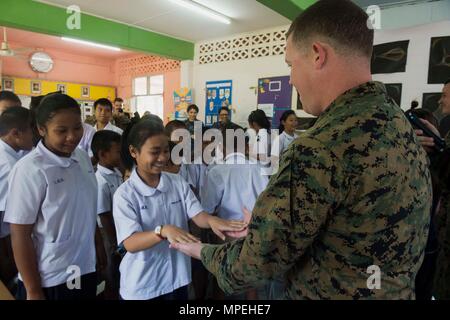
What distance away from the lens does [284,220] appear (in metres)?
0.74

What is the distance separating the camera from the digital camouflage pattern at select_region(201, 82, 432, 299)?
716 millimetres

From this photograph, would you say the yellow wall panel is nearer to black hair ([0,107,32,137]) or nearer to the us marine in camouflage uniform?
black hair ([0,107,32,137])

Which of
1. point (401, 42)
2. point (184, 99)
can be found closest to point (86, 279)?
point (401, 42)

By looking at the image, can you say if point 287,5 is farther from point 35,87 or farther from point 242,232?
point 35,87

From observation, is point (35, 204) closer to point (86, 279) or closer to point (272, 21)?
point (86, 279)

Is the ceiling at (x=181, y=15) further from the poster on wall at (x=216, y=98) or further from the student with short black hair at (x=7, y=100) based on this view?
the student with short black hair at (x=7, y=100)

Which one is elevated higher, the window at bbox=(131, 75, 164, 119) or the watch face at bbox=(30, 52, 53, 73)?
the watch face at bbox=(30, 52, 53, 73)

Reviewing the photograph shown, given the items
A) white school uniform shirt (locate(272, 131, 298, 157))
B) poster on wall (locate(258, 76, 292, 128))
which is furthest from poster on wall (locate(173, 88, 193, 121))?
white school uniform shirt (locate(272, 131, 298, 157))

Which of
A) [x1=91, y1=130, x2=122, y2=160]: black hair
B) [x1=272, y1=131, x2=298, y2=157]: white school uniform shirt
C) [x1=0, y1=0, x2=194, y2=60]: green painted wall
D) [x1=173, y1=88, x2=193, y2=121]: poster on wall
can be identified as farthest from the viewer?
[x1=173, y1=88, x2=193, y2=121]: poster on wall

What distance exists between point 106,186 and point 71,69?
28.1 feet

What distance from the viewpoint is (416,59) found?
4238 mm

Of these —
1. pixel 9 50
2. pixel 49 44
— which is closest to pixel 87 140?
pixel 9 50

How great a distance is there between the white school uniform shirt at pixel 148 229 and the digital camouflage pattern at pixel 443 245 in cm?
131

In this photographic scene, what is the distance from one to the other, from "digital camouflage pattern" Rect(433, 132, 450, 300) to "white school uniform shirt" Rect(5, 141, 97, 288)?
181 cm
